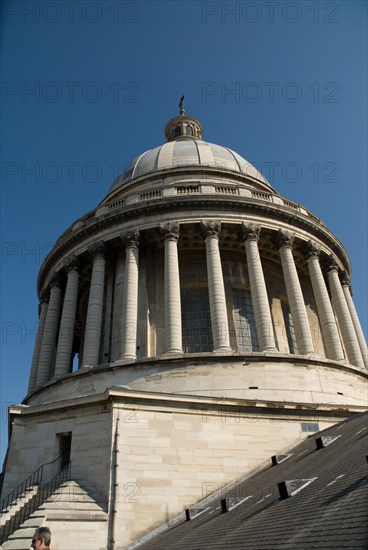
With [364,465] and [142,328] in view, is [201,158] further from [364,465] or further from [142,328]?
[364,465]

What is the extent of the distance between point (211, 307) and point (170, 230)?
19.9 ft

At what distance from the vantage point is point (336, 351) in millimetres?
26484

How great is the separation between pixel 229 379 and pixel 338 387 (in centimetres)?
625

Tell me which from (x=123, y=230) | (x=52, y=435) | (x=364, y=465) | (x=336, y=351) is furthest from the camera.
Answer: (x=123, y=230)

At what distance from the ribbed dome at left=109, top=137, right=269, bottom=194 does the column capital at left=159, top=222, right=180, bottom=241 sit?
9180 millimetres

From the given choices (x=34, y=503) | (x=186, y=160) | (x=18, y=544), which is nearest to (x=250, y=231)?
(x=186, y=160)

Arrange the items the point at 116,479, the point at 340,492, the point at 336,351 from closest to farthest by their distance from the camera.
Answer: the point at 340,492 → the point at 116,479 → the point at 336,351

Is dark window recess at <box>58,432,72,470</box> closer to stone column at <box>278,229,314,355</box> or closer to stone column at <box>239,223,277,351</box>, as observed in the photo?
stone column at <box>239,223,277,351</box>

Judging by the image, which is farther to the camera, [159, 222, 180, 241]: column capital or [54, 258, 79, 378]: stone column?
[159, 222, 180, 241]: column capital

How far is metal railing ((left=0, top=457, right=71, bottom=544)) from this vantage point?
14673 mm

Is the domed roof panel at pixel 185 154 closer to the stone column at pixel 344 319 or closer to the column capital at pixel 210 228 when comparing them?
the column capital at pixel 210 228

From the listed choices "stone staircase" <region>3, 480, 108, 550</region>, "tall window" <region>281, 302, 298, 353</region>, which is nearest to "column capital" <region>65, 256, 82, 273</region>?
"tall window" <region>281, 302, 298, 353</region>

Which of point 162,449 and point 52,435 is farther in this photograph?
point 52,435

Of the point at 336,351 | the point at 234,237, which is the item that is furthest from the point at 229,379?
the point at 234,237
